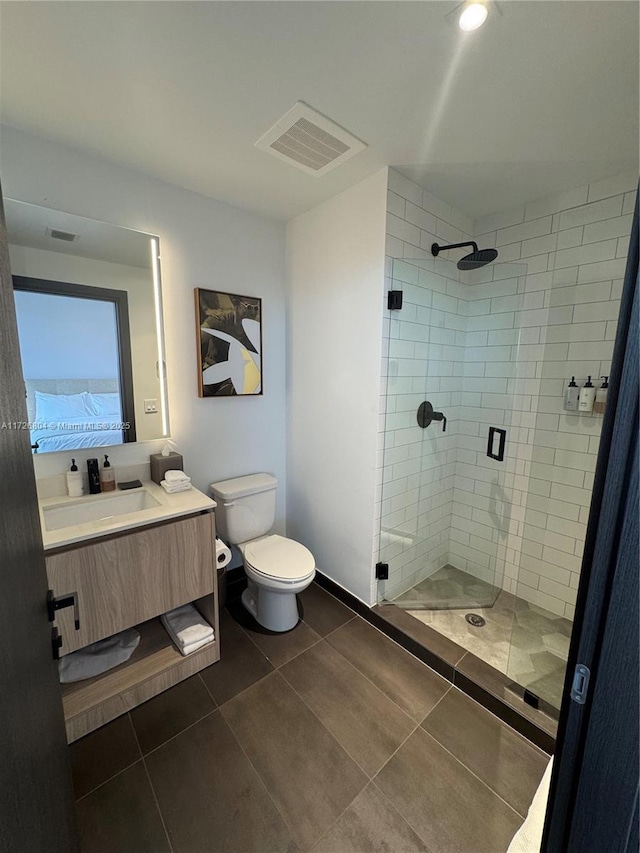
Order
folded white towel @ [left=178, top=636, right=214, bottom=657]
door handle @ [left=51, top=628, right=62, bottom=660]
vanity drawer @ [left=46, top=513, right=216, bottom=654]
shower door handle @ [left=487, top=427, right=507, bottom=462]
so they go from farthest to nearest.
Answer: shower door handle @ [left=487, top=427, right=507, bottom=462]
folded white towel @ [left=178, top=636, right=214, bottom=657]
vanity drawer @ [left=46, top=513, right=216, bottom=654]
door handle @ [left=51, top=628, right=62, bottom=660]

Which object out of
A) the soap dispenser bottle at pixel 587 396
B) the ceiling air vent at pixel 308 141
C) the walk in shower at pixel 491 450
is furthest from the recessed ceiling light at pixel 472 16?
the soap dispenser bottle at pixel 587 396

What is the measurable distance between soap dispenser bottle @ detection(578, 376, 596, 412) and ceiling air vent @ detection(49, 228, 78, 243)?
2688mm

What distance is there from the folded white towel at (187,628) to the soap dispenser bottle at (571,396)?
2289 mm

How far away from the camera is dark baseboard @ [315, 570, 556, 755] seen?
141 centimetres

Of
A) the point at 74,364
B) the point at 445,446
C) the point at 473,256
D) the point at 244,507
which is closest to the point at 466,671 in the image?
the point at 445,446

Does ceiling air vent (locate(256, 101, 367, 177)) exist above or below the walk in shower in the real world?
above

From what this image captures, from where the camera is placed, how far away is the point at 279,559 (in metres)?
1.94

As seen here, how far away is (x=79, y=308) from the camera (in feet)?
5.41

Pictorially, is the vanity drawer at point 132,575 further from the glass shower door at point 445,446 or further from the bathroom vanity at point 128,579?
the glass shower door at point 445,446

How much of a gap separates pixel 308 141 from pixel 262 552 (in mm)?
2079

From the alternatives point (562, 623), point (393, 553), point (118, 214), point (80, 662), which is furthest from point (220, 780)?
point (118, 214)

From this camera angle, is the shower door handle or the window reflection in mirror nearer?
the window reflection in mirror

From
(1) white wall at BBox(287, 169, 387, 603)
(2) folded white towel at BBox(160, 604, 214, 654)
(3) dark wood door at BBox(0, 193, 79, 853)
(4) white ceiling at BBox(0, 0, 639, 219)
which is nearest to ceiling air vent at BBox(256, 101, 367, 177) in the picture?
(4) white ceiling at BBox(0, 0, 639, 219)

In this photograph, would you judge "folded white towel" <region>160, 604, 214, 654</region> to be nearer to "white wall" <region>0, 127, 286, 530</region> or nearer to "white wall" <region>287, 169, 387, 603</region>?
"white wall" <region>0, 127, 286, 530</region>
